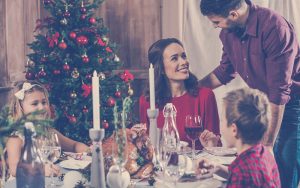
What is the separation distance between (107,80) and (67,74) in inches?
11.3

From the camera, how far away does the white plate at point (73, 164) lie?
2025 millimetres

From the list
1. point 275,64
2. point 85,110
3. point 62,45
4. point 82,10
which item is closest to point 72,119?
point 85,110

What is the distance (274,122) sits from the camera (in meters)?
3.33

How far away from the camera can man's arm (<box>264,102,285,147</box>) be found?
3291mm

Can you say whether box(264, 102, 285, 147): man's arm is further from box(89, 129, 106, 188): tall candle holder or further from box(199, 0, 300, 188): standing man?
box(89, 129, 106, 188): tall candle holder

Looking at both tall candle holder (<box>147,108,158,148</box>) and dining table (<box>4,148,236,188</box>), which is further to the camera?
tall candle holder (<box>147,108,158,148</box>)

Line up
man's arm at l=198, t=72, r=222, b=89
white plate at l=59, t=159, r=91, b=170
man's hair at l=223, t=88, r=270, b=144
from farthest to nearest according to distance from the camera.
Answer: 1. man's arm at l=198, t=72, r=222, b=89
2. white plate at l=59, t=159, r=91, b=170
3. man's hair at l=223, t=88, r=270, b=144

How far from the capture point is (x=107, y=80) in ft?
11.3

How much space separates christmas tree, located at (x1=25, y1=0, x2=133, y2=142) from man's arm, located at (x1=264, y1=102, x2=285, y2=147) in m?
1.07

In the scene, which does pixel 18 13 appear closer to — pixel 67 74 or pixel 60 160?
pixel 67 74

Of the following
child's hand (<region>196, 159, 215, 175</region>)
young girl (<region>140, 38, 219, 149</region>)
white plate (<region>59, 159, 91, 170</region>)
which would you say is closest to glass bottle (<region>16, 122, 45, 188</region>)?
white plate (<region>59, 159, 91, 170</region>)

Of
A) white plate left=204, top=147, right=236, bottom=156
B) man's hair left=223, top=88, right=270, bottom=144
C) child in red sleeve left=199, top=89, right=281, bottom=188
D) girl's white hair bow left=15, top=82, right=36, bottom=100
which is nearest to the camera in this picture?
child in red sleeve left=199, top=89, right=281, bottom=188

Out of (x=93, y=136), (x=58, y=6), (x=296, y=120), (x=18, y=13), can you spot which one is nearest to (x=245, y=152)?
(x=93, y=136)

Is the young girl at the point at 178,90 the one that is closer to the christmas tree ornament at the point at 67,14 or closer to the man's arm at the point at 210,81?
the man's arm at the point at 210,81
